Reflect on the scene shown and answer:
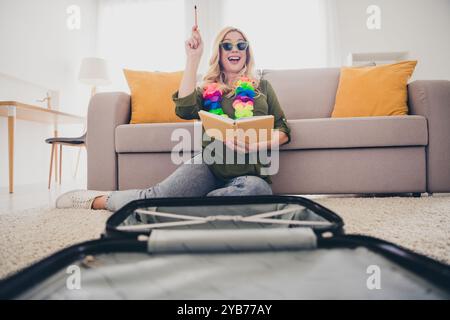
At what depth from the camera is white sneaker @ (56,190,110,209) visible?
1.15m

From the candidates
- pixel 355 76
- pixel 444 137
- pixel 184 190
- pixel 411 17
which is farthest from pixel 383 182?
pixel 411 17

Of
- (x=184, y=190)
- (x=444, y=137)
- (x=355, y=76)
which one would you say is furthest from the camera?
(x=355, y=76)

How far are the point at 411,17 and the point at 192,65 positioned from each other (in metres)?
3.83

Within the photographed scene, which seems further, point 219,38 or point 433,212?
point 219,38

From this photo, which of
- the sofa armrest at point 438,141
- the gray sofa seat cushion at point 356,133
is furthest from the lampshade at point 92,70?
the sofa armrest at point 438,141

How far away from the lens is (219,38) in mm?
1207

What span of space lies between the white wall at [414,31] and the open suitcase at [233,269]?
12.2 ft

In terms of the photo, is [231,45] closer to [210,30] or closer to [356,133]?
[356,133]

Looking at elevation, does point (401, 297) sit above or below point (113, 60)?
below

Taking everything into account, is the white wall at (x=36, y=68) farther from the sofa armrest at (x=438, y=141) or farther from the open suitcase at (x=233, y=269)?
the sofa armrest at (x=438, y=141)

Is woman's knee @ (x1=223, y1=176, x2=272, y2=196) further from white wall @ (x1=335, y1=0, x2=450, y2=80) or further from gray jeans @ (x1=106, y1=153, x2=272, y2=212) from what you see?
white wall @ (x1=335, y1=0, x2=450, y2=80)

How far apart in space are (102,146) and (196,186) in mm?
749

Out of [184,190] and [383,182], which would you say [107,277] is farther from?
[383,182]

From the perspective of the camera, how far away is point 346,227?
32.9 inches
